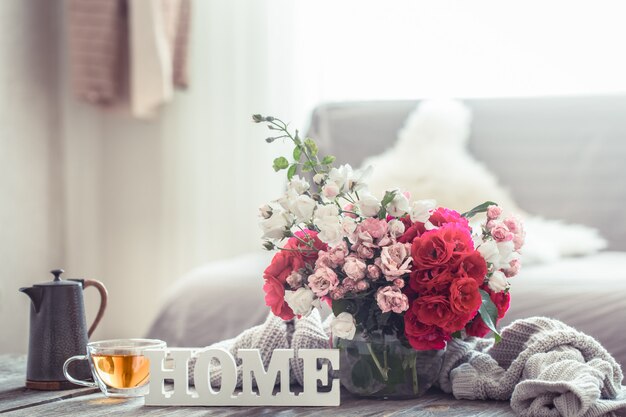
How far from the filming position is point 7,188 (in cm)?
330

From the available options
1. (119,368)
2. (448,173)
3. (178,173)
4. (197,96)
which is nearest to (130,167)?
(178,173)

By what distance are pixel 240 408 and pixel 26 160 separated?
8.42ft

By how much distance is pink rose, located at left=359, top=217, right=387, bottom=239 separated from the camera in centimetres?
106

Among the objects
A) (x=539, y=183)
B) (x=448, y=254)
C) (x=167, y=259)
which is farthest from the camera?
(x=167, y=259)

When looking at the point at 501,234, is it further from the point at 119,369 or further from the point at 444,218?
the point at 119,369

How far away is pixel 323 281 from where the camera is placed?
1062 millimetres

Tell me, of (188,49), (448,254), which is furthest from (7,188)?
(448,254)

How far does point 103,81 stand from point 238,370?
2497 millimetres

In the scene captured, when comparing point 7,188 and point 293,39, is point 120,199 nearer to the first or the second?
point 7,188

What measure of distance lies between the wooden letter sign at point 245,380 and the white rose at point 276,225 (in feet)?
0.48

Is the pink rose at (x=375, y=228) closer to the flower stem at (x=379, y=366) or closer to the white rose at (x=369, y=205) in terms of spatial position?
the white rose at (x=369, y=205)

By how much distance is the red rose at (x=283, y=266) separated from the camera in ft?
3.64

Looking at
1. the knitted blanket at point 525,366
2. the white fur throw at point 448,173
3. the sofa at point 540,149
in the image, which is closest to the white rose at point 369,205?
the knitted blanket at point 525,366

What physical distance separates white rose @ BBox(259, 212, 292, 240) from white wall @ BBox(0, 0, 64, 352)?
2.42m
